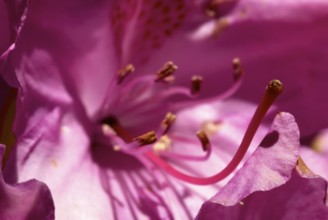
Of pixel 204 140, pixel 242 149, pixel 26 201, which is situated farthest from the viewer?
pixel 204 140

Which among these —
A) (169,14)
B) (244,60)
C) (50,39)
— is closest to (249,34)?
(244,60)

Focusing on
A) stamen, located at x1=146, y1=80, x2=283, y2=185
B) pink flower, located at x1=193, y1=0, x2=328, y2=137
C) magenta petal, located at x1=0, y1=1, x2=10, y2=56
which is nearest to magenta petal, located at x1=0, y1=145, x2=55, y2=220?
magenta petal, located at x1=0, y1=1, x2=10, y2=56

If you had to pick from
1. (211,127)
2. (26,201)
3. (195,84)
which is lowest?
(211,127)

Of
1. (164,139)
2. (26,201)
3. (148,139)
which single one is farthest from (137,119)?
(26,201)

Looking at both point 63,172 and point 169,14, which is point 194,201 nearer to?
point 63,172

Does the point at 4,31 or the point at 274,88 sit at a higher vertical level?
the point at 4,31

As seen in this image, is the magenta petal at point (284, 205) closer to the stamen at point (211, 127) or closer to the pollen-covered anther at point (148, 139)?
the pollen-covered anther at point (148, 139)

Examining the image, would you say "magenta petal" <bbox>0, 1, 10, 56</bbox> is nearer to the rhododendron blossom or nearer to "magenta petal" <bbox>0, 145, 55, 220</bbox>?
the rhododendron blossom

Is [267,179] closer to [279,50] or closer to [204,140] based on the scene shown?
[204,140]
